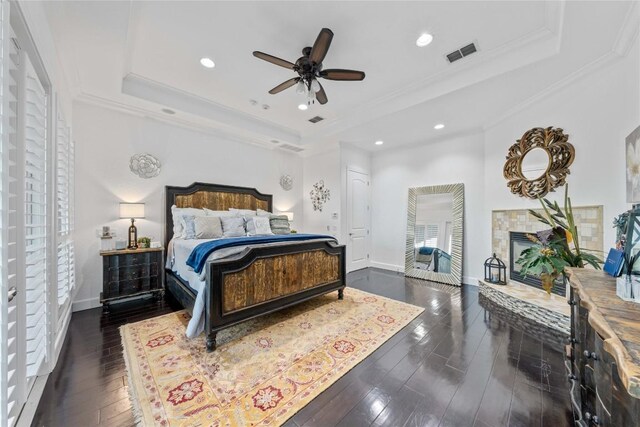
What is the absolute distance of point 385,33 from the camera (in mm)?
2461

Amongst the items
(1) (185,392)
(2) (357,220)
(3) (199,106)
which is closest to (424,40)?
(3) (199,106)

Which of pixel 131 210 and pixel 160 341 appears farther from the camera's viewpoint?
pixel 131 210

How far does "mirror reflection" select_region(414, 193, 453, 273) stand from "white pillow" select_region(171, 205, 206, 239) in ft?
13.5

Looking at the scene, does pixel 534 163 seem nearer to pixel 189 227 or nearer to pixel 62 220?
pixel 189 227

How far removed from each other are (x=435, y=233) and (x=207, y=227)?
416 cm

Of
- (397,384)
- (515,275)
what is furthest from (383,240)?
(397,384)

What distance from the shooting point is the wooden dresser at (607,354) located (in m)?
0.66

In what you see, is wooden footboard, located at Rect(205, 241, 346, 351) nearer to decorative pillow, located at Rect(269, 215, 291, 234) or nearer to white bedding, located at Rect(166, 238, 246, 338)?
white bedding, located at Rect(166, 238, 246, 338)

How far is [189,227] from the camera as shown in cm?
365

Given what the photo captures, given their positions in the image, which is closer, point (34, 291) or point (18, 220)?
point (18, 220)

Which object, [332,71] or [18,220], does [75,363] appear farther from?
[332,71]

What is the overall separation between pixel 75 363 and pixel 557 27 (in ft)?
17.1

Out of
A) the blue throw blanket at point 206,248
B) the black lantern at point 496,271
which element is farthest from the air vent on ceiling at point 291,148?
the black lantern at point 496,271

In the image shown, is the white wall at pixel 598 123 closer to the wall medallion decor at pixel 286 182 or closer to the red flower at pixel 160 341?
the wall medallion decor at pixel 286 182
